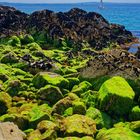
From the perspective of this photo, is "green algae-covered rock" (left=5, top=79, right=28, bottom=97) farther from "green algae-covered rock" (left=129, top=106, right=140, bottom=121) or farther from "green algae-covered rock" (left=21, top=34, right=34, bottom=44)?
"green algae-covered rock" (left=21, top=34, right=34, bottom=44)

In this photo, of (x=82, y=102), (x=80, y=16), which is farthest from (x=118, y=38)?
(x=82, y=102)

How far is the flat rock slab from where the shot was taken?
22.1 meters

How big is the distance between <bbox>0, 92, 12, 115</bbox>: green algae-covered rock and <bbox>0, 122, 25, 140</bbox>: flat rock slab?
16.0 feet

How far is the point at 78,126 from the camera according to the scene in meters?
24.1

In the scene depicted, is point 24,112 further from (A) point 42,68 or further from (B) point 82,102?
(A) point 42,68

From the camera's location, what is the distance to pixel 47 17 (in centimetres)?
6950

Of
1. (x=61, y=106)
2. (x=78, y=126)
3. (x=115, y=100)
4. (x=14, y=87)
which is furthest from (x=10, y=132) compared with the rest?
(x=14, y=87)

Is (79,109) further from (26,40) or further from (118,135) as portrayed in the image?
(26,40)

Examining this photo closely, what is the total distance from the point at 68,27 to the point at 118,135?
1786 inches

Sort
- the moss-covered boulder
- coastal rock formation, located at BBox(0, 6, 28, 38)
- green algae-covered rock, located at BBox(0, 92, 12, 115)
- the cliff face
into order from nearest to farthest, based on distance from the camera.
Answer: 1. the moss-covered boulder
2. green algae-covered rock, located at BBox(0, 92, 12, 115)
3. the cliff face
4. coastal rock formation, located at BBox(0, 6, 28, 38)

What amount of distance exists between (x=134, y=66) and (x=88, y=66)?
3.59m

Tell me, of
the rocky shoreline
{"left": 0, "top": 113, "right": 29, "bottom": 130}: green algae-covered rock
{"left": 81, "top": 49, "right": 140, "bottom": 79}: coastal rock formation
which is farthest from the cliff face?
{"left": 0, "top": 113, "right": 29, "bottom": 130}: green algae-covered rock

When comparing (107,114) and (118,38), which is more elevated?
(107,114)

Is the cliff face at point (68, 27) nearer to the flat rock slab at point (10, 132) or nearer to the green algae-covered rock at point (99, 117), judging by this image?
the green algae-covered rock at point (99, 117)
